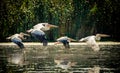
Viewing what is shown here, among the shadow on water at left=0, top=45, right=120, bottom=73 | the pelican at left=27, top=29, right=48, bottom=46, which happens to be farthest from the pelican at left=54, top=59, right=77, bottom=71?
the pelican at left=27, top=29, right=48, bottom=46

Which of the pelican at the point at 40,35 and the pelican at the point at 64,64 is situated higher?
the pelican at the point at 40,35

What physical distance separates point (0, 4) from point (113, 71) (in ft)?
131

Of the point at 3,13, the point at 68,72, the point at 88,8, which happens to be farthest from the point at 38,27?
the point at 88,8

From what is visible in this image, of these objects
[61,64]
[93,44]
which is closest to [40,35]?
[61,64]

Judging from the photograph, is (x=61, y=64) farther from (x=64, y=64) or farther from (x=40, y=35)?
(x=40, y=35)

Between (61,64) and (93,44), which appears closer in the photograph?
(61,64)

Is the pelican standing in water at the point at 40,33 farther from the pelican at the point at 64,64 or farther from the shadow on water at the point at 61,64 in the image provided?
the pelican at the point at 64,64

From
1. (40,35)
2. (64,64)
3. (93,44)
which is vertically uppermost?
(40,35)

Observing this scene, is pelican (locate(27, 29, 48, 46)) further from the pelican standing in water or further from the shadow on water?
the shadow on water

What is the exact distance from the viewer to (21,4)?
5569 centimetres

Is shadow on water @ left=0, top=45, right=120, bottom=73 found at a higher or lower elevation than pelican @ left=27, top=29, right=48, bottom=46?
lower

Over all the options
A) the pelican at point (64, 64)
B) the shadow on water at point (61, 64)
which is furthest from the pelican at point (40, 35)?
the pelican at point (64, 64)

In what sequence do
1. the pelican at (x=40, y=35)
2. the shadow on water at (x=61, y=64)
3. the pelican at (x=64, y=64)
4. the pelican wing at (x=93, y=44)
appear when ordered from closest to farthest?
1. the shadow on water at (x=61, y=64)
2. the pelican at (x=64, y=64)
3. the pelican at (x=40, y=35)
4. the pelican wing at (x=93, y=44)

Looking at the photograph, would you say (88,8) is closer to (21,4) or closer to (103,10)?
(103,10)
